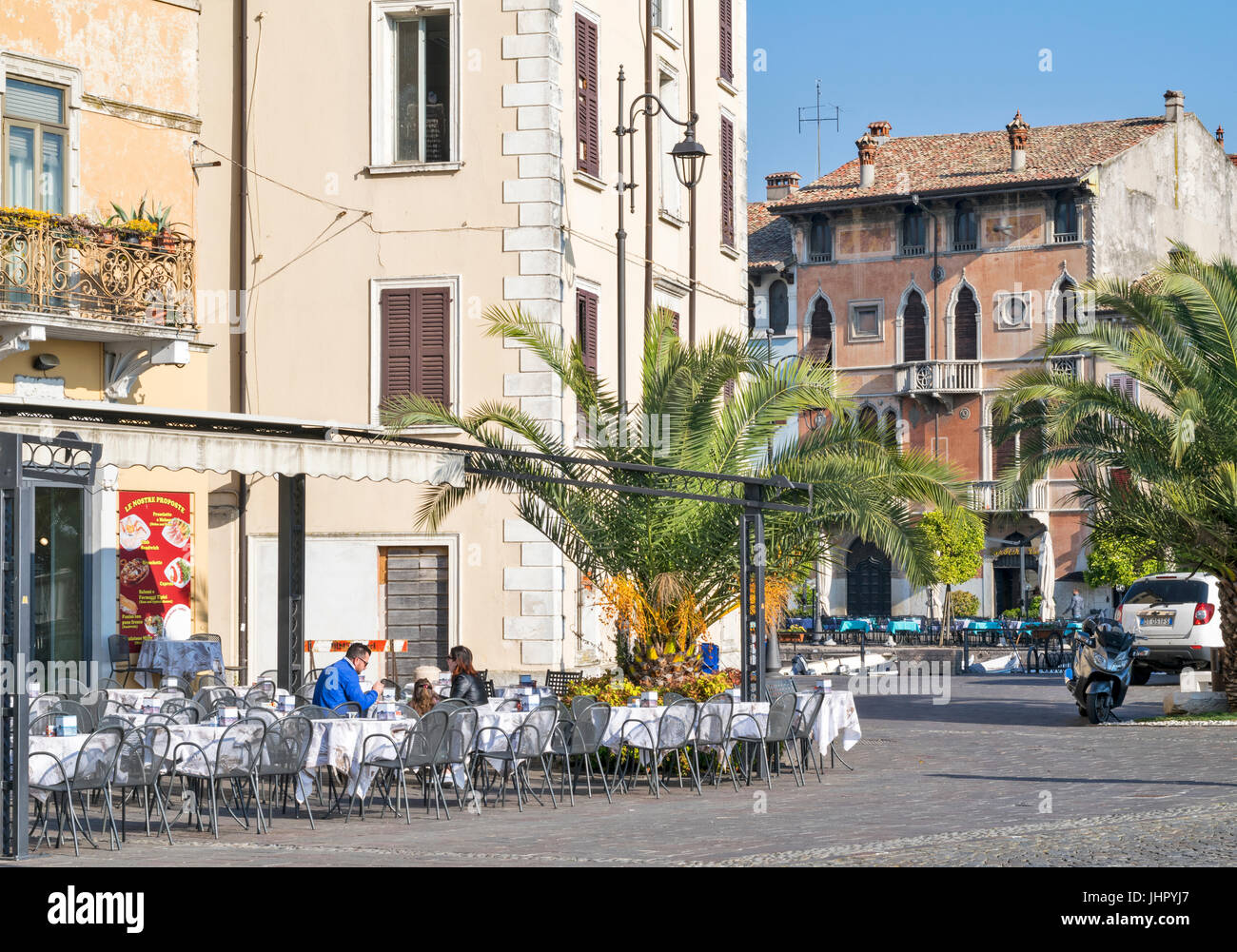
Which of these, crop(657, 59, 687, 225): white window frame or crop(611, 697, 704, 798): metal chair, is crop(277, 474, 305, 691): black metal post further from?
crop(657, 59, 687, 225): white window frame

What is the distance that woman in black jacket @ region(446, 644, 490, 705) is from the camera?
17.2 meters

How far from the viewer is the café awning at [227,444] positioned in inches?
581

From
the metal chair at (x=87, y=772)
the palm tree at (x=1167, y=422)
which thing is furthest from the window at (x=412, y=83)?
the metal chair at (x=87, y=772)

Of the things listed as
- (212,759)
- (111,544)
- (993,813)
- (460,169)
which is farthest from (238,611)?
(993,813)

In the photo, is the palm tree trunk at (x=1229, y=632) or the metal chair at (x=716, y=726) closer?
the metal chair at (x=716, y=726)

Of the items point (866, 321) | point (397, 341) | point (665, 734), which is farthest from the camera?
point (866, 321)

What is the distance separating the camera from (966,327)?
195ft

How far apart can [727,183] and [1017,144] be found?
2924 centimetres

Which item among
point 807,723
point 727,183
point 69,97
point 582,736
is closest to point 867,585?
point 727,183

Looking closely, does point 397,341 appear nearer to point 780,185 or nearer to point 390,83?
point 390,83

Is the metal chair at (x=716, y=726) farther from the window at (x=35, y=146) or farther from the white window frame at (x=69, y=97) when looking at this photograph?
the window at (x=35, y=146)

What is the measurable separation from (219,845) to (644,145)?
56.0ft

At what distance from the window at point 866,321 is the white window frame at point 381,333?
3727 centimetres

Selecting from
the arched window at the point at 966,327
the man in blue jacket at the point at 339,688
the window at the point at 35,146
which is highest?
the arched window at the point at 966,327
